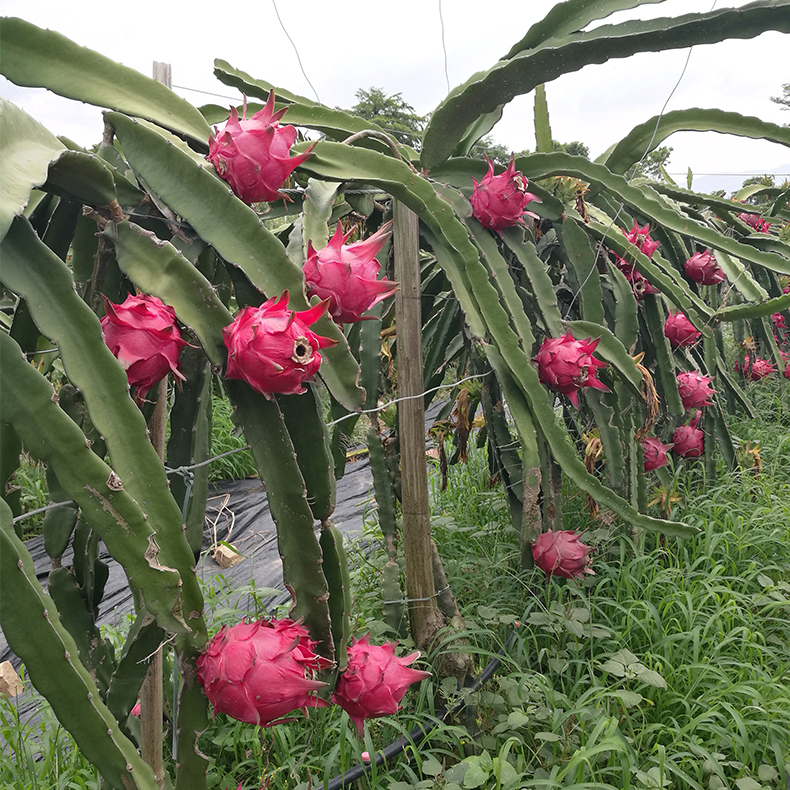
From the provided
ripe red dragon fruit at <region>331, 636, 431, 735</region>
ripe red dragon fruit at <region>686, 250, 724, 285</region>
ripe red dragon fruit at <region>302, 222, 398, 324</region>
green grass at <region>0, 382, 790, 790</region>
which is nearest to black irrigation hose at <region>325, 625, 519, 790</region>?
green grass at <region>0, 382, 790, 790</region>

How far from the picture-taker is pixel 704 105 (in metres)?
1.65

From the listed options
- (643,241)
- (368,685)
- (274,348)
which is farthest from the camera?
(643,241)

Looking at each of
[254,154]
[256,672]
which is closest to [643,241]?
[254,154]

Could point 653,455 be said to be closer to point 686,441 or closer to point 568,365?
point 686,441

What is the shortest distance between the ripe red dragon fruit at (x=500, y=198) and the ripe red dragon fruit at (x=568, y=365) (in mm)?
279

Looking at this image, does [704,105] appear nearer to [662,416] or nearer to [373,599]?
[662,416]

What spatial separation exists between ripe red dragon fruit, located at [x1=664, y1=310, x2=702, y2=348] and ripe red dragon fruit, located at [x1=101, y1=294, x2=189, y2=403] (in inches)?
63.0

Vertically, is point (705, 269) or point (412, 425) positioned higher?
point (705, 269)

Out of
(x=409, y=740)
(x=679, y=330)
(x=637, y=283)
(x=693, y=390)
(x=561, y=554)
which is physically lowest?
(x=409, y=740)

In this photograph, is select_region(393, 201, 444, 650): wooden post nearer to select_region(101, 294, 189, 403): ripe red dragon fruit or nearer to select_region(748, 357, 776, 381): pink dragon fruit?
select_region(101, 294, 189, 403): ripe red dragon fruit

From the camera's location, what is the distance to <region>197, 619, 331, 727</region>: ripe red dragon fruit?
1.91 ft

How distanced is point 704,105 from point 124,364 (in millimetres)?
1674

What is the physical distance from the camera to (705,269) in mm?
2059

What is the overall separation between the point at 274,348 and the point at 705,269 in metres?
1.91
